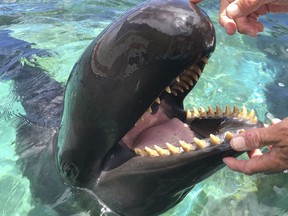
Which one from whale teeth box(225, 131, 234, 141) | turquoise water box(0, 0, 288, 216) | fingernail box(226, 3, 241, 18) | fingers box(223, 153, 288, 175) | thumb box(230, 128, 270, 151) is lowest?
turquoise water box(0, 0, 288, 216)

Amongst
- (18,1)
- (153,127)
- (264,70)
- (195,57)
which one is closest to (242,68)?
(264,70)

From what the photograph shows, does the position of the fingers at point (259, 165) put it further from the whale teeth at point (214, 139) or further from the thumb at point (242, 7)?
the thumb at point (242, 7)

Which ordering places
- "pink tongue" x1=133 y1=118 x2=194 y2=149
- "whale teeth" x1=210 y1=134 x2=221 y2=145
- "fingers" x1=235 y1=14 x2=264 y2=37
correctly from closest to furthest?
"whale teeth" x1=210 y1=134 x2=221 y2=145, "pink tongue" x1=133 y1=118 x2=194 y2=149, "fingers" x1=235 y1=14 x2=264 y2=37

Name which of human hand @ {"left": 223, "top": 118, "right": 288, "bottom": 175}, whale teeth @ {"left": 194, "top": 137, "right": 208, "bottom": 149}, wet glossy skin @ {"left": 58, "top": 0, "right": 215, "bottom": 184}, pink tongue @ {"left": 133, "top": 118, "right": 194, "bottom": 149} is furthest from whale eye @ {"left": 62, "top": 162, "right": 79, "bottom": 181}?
human hand @ {"left": 223, "top": 118, "right": 288, "bottom": 175}

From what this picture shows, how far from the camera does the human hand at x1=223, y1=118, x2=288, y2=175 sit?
260 centimetres

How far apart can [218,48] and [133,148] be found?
15.7 feet

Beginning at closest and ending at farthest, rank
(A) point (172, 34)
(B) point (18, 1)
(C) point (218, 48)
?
(A) point (172, 34) → (C) point (218, 48) → (B) point (18, 1)

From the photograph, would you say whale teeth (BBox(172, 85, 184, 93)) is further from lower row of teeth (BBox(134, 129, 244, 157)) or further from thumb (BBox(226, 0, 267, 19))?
thumb (BBox(226, 0, 267, 19))

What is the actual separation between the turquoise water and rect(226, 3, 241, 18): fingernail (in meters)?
1.67

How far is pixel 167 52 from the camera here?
245 cm

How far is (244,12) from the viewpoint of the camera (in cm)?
308

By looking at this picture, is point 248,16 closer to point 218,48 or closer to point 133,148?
point 133,148

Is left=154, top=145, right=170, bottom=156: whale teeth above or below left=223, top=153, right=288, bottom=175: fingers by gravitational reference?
above

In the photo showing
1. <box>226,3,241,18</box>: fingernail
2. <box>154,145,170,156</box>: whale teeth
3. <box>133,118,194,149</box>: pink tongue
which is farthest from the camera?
<box>226,3,241,18</box>: fingernail
